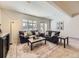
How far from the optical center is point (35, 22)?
1011cm

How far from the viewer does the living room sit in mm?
4484

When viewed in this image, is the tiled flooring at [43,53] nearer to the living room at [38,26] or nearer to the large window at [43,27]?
the living room at [38,26]

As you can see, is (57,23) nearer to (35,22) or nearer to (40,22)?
(40,22)

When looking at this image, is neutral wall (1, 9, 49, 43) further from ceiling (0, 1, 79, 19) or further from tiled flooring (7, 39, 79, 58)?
tiled flooring (7, 39, 79, 58)

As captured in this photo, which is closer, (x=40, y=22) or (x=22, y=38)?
(x=22, y=38)

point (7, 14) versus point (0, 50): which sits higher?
point (7, 14)

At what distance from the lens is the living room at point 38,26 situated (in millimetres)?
4484

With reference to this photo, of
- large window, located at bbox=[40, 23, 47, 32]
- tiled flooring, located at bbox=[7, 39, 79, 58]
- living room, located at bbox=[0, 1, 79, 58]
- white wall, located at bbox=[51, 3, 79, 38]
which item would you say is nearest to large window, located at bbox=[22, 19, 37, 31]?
living room, located at bbox=[0, 1, 79, 58]

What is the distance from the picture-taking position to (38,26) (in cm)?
1072

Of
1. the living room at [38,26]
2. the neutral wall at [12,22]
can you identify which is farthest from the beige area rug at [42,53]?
the neutral wall at [12,22]

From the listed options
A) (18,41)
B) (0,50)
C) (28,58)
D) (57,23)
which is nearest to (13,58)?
(28,58)

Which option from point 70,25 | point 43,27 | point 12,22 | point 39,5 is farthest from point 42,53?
point 43,27

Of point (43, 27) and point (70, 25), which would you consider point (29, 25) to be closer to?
point (43, 27)

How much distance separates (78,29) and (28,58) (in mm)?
7277
